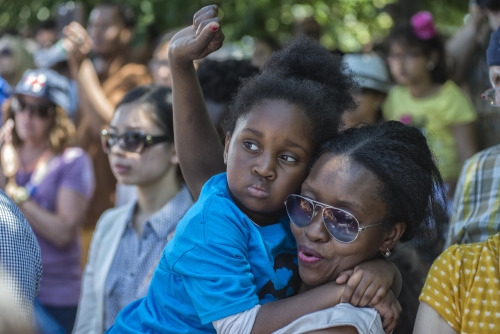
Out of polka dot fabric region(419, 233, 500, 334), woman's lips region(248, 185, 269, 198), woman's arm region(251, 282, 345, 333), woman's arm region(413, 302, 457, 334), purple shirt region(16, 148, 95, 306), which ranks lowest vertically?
purple shirt region(16, 148, 95, 306)

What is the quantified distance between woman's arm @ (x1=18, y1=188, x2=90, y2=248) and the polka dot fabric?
9.80 feet

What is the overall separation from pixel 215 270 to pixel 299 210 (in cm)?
37

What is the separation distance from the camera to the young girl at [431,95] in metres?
5.22

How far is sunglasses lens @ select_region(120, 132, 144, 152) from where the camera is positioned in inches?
142

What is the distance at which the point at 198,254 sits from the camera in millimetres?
2193

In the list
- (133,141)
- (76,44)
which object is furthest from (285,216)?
(76,44)

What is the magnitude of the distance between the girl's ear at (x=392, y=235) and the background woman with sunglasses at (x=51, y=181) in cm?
293

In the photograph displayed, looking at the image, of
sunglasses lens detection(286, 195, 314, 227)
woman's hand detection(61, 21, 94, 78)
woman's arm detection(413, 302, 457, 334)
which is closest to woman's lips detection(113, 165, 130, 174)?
sunglasses lens detection(286, 195, 314, 227)

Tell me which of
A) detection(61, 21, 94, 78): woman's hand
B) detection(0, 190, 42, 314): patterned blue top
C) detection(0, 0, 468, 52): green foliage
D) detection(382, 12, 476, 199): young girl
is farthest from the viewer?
detection(0, 0, 468, 52): green foliage

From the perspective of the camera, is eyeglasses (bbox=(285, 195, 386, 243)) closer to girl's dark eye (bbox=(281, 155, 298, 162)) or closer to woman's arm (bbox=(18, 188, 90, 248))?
girl's dark eye (bbox=(281, 155, 298, 162))

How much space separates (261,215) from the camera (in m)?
2.40

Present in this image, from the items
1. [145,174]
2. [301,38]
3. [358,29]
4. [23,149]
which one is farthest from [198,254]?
[358,29]

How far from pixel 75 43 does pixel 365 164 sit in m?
4.16

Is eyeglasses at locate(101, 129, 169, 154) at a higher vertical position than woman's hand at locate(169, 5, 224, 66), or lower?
lower
